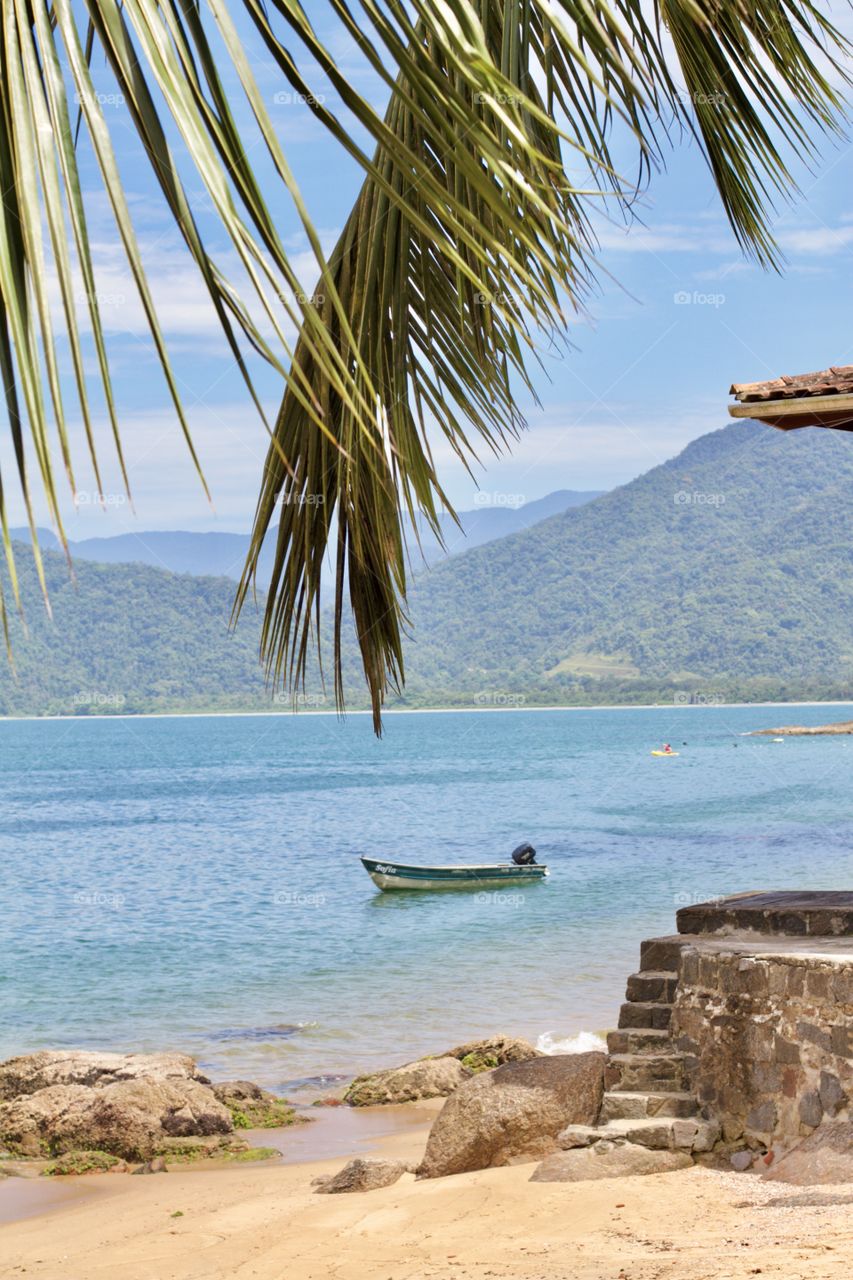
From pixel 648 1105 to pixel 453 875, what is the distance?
2437 centimetres

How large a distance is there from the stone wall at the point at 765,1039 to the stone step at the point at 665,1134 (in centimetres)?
10

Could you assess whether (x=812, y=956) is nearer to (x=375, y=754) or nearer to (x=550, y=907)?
(x=550, y=907)

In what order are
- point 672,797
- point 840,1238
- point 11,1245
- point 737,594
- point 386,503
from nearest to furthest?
point 386,503 → point 840,1238 → point 11,1245 → point 672,797 → point 737,594

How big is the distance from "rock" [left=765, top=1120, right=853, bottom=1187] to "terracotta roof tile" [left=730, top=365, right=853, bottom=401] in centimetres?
336

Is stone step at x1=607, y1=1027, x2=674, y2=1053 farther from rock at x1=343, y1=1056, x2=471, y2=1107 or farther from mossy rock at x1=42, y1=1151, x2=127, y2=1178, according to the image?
rock at x1=343, y1=1056, x2=471, y2=1107

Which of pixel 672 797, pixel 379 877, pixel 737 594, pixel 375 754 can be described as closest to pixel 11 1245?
pixel 379 877

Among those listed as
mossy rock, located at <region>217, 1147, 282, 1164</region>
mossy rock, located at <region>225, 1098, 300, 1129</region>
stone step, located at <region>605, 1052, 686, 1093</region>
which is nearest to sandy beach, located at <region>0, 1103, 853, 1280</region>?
stone step, located at <region>605, 1052, 686, 1093</region>

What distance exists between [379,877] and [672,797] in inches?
1238

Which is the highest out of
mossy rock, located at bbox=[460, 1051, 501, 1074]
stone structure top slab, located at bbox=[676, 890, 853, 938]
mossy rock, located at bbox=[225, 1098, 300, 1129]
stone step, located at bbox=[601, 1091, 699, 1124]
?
stone structure top slab, located at bbox=[676, 890, 853, 938]

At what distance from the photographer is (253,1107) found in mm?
12602

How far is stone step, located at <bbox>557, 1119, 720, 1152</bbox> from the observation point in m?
6.82

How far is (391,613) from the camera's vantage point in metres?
4.08

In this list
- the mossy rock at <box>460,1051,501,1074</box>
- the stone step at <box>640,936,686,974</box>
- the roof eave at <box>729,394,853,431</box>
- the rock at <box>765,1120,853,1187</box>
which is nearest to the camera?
the rock at <box>765,1120,853,1187</box>

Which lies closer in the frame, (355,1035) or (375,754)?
(355,1035)
